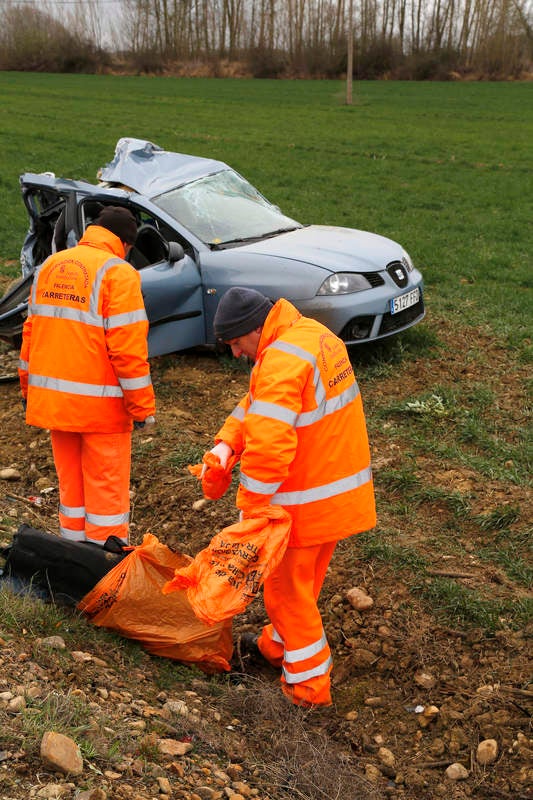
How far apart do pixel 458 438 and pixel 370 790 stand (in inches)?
133

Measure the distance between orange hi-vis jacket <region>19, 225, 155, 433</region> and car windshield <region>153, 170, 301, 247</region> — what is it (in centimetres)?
356

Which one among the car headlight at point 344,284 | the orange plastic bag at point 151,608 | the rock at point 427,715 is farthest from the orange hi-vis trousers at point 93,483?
the car headlight at point 344,284

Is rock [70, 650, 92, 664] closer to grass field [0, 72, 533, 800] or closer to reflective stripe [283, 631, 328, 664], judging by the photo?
grass field [0, 72, 533, 800]

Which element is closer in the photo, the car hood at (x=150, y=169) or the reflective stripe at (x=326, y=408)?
the reflective stripe at (x=326, y=408)

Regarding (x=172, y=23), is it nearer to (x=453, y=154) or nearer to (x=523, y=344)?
(x=453, y=154)

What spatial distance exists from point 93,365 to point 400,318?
3.98m

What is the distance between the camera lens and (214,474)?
3549mm

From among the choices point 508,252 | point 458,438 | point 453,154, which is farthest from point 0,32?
point 458,438

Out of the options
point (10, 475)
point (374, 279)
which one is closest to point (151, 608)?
point (10, 475)

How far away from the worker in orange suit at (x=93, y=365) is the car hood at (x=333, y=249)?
3164mm

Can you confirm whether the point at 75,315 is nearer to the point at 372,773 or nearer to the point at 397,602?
the point at 397,602

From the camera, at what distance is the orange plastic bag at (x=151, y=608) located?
145 inches

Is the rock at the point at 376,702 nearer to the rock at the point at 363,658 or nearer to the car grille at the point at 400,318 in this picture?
the rock at the point at 363,658

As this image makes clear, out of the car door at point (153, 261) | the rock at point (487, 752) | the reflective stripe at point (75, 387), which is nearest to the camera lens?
the rock at point (487, 752)
